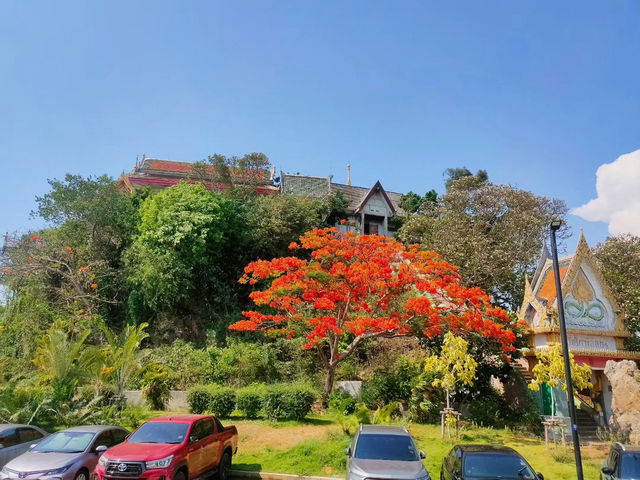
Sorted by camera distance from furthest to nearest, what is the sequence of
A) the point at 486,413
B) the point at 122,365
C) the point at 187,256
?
the point at 187,256 < the point at 486,413 < the point at 122,365

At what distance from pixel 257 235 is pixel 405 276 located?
12.5 meters

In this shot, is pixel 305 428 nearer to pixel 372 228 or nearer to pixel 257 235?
pixel 257 235

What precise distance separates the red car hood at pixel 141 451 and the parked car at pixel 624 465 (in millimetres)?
8823

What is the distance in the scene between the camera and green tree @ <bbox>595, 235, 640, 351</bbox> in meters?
24.6

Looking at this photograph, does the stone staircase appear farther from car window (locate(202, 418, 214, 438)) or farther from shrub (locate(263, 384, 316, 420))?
car window (locate(202, 418, 214, 438))

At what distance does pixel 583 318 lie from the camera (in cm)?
2086

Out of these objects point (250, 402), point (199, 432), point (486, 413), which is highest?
point (199, 432)

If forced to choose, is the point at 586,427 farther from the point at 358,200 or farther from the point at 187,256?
the point at 358,200

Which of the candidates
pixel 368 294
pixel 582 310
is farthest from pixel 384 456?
pixel 582 310

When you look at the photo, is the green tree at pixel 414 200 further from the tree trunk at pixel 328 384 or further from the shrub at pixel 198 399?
the shrub at pixel 198 399

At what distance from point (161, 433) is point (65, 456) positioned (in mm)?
2124

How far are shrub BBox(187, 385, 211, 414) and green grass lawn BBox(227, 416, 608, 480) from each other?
1.51 metres

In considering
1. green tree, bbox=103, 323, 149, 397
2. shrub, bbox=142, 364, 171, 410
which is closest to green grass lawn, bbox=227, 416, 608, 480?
shrub, bbox=142, 364, 171, 410

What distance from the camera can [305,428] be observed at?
616 inches
